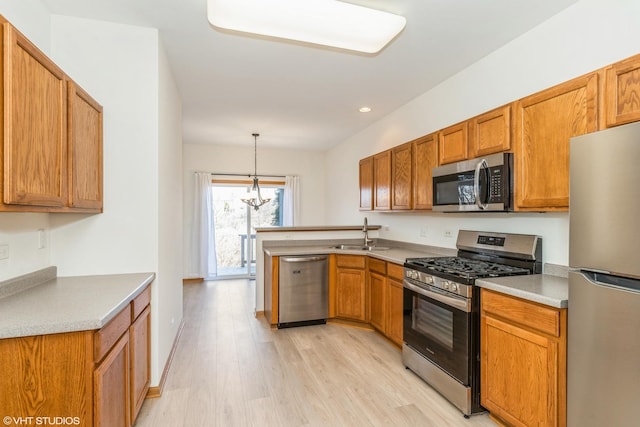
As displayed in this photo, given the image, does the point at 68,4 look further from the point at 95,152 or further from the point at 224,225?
the point at 224,225

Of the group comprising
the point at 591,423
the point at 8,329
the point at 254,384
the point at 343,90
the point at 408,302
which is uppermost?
the point at 343,90

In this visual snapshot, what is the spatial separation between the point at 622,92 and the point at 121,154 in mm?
3078

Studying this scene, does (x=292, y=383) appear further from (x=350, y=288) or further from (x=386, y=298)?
(x=350, y=288)

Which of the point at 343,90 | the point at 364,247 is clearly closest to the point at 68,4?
the point at 343,90

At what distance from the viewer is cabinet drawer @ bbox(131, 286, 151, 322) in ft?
6.43

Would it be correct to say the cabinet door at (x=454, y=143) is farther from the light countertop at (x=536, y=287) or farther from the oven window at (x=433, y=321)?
the oven window at (x=433, y=321)

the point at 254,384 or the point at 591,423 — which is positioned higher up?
the point at 591,423

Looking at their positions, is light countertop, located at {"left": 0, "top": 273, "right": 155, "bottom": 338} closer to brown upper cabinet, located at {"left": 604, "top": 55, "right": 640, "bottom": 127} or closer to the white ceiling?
the white ceiling

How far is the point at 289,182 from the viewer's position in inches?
277

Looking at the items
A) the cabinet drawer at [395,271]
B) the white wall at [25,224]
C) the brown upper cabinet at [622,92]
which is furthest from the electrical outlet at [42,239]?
the brown upper cabinet at [622,92]

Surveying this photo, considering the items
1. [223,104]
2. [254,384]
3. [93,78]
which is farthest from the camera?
[223,104]

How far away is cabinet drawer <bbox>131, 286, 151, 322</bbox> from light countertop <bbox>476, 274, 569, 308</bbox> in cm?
220

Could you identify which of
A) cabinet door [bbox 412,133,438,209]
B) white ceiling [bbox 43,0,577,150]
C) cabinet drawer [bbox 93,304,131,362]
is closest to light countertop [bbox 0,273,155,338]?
cabinet drawer [bbox 93,304,131,362]

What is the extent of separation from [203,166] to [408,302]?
5.19 m
